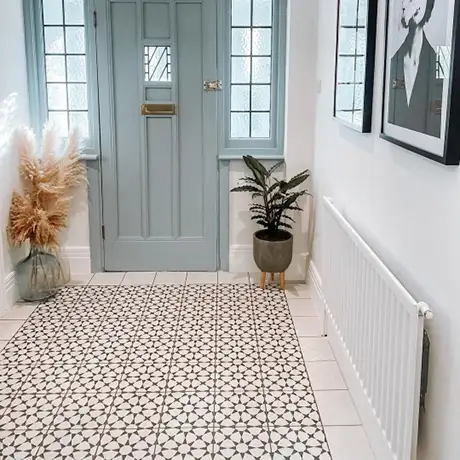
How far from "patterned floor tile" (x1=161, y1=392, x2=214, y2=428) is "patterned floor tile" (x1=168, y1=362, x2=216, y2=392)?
62 mm

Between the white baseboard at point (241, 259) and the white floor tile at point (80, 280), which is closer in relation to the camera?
the white floor tile at point (80, 280)

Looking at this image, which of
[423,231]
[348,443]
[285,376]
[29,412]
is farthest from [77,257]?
[423,231]

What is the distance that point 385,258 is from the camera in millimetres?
2383

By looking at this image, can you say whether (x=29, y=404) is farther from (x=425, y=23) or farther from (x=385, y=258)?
(x=425, y=23)

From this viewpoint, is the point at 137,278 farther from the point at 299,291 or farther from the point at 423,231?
the point at 423,231

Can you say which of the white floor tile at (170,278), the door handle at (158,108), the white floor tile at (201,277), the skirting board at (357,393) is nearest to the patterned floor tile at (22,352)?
the white floor tile at (170,278)

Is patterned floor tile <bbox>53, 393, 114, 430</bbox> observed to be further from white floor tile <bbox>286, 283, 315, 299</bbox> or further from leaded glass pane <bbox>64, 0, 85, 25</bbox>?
leaded glass pane <bbox>64, 0, 85, 25</bbox>

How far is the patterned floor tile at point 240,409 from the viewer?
262 centimetres

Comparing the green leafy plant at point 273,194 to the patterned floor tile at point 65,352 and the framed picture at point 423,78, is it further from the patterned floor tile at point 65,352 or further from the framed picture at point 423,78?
the framed picture at point 423,78

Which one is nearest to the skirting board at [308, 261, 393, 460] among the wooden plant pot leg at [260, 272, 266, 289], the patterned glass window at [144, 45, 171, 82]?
the wooden plant pot leg at [260, 272, 266, 289]

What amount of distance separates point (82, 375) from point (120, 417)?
0.44 meters

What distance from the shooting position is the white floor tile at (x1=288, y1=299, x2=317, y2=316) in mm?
→ 3785

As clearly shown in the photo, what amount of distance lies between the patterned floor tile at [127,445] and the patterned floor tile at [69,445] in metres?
0.03

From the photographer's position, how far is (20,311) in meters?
3.79
